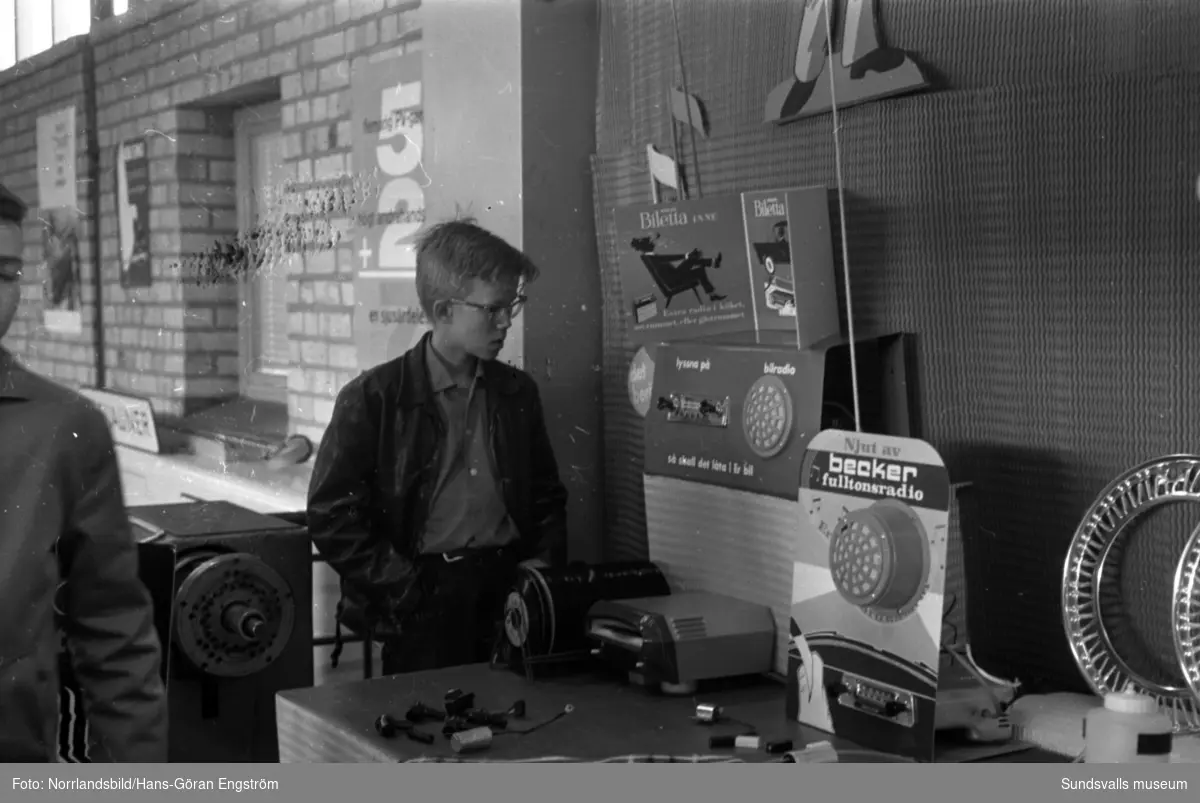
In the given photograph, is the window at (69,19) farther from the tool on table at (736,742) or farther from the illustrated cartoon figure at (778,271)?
the tool on table at (736,742)

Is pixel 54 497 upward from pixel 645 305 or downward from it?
downward

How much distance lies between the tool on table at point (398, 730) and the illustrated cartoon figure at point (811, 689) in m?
0.43

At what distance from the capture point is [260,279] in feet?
6.72

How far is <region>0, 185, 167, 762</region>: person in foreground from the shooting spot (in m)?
1.18

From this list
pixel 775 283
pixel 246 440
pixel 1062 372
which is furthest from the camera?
pixel 246 440

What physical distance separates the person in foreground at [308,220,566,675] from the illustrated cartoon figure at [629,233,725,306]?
20 centimetres

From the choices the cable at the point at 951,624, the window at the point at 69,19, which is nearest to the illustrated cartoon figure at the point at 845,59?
the cable at the point at 951,624

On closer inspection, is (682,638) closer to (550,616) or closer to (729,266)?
(550,616)

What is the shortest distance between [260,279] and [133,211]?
0.21 metres

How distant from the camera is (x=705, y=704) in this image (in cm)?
154

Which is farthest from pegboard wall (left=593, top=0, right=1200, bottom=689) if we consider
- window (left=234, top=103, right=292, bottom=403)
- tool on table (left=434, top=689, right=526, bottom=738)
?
window (left=234, top=103, right=292, bottom=403)
